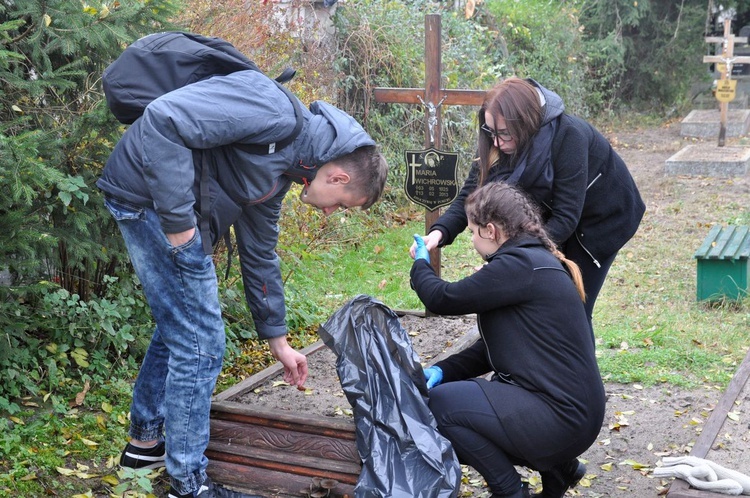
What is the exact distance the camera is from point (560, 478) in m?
3.23

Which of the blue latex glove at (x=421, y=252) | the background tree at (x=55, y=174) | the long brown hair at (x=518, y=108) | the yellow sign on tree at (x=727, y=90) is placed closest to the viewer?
the blue latex glove at (x=421, y=252)

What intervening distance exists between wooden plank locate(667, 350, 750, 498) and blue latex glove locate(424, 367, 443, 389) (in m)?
0.94

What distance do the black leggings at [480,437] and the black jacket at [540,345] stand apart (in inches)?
1.7

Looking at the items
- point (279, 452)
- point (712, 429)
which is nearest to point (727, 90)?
point (712, 429)

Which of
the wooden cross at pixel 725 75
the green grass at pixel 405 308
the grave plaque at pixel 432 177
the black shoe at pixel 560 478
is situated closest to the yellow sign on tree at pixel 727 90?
the wooden cross at pixel 725 75

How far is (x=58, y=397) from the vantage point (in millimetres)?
4125

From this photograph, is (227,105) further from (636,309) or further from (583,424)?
(636,309)

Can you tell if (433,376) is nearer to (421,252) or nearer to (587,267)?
(421,252)

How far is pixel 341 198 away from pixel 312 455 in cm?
108

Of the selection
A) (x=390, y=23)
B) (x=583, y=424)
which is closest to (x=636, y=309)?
Answer: (x=583, y=424)

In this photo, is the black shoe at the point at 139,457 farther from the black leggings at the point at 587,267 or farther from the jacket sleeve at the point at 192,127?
the black leggings at the point at 587,267

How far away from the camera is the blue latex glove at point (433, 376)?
3.35 metres

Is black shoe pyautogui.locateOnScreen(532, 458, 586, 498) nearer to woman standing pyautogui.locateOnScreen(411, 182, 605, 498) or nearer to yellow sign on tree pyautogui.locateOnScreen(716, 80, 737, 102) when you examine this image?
woman standing pyautogui.locateOnScreen(411, 182, 605, 498)

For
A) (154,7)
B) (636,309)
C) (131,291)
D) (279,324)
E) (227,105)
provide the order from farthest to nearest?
(636,309) → (131,291) → (154,7) → (279,324) → (227,105)
